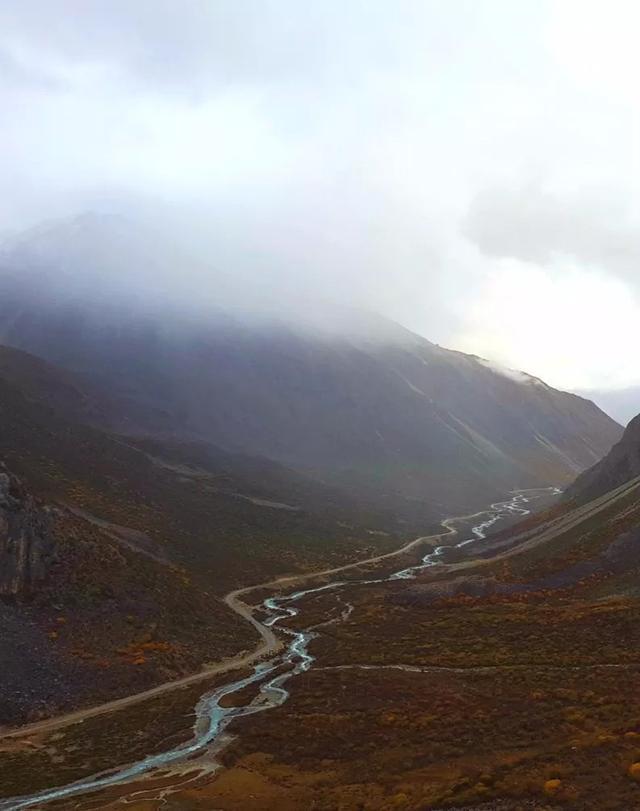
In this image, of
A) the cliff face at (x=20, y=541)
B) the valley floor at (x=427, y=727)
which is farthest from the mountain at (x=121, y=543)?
the valley floor at (x=427, y=727)

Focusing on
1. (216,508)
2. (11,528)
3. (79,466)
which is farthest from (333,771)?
(216,508)

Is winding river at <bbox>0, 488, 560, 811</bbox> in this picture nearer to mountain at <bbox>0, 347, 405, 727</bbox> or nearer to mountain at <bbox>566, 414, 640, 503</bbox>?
mountain at <bbox>0, 347, 405, 727</bbox>

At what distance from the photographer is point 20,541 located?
68.1 m

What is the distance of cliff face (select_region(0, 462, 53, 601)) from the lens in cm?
6481

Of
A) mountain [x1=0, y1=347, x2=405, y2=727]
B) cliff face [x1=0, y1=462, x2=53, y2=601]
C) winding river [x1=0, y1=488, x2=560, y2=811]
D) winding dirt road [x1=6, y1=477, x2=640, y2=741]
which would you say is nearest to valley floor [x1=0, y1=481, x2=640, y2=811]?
winding river [x1=0, y1=488, x2=560, y2=811]

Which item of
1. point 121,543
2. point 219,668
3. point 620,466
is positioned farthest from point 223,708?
point 620,466

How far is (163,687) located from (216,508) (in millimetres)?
77281

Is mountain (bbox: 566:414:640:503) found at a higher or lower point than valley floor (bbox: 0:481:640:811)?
higher

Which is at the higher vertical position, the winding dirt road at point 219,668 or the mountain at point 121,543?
the mountain at point 121,543

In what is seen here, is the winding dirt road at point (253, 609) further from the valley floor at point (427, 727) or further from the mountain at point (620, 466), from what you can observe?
the mountain at point (620, 466)

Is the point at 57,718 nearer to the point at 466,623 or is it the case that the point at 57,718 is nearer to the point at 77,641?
the point at 77,641

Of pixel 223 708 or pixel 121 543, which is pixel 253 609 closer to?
pixel 121 543

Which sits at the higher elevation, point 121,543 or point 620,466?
point 121,543

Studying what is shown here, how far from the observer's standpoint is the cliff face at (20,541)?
6481cm
